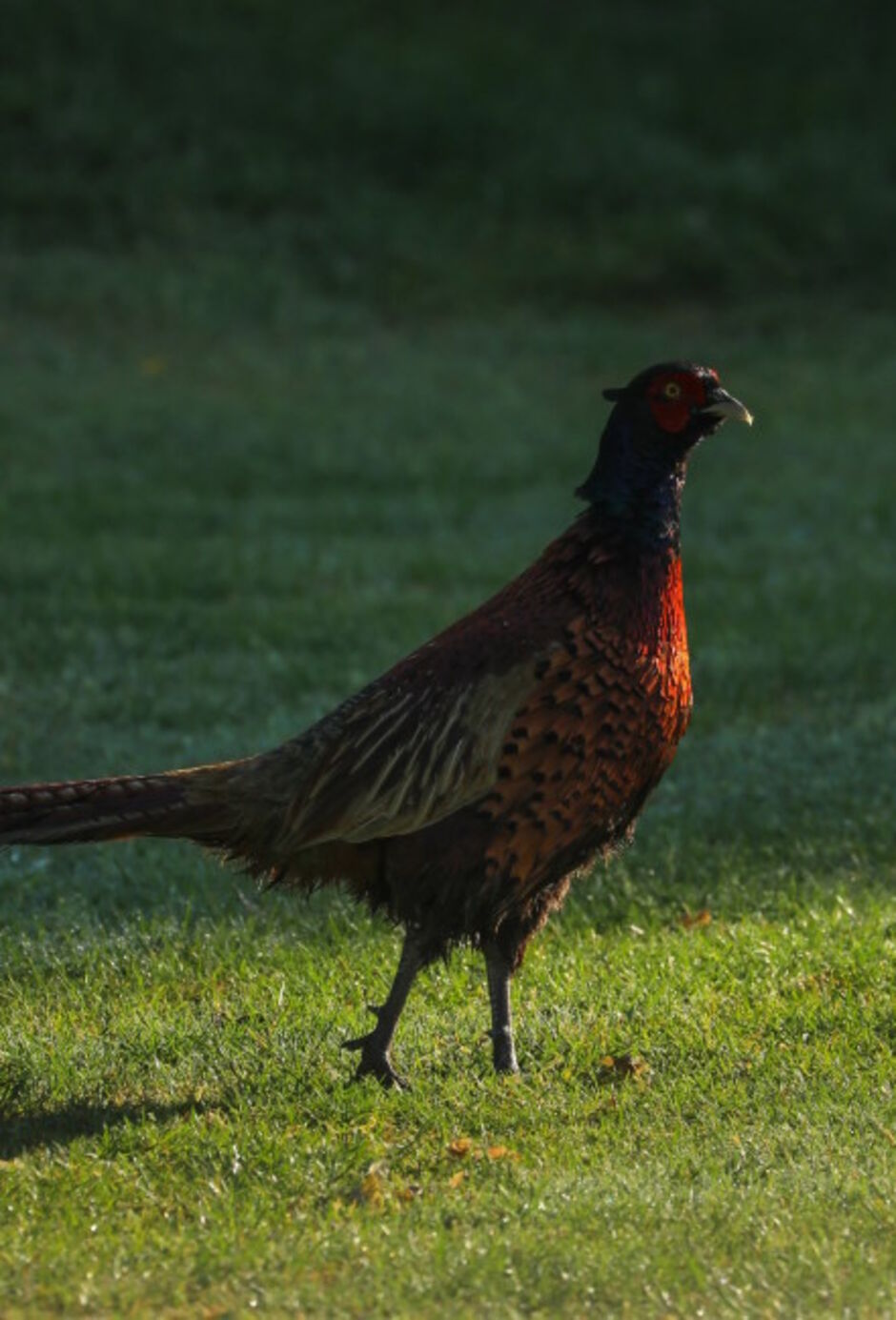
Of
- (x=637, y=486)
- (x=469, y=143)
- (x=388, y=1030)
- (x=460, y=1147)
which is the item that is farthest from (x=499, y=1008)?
(x=469, y=143)

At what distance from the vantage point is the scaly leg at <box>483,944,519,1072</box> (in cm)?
605

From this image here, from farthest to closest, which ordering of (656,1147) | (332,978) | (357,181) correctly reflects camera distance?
(357,181), (332,978), (656,1147)

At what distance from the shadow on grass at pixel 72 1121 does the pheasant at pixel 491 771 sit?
1.67 ft

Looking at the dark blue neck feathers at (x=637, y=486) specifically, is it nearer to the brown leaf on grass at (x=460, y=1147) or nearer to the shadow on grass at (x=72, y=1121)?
the brown leaf on grass at (x=460, y=1147)

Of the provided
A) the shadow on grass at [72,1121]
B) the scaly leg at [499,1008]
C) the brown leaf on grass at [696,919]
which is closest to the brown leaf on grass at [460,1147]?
the scaly leg at [499,1008]

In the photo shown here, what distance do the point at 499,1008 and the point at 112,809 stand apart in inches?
43.6

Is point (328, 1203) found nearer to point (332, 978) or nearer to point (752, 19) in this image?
point (332, 978)

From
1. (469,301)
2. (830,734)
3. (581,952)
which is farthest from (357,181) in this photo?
(581,952)

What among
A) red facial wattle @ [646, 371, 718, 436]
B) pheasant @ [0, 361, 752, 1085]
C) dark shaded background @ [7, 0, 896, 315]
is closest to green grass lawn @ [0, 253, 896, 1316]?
pheasant @ [0, 361, 752, 1085]

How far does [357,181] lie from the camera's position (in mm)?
20969

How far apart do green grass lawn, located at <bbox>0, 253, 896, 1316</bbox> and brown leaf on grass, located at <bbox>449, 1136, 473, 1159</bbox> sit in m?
0.02

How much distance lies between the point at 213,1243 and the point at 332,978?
1953mm

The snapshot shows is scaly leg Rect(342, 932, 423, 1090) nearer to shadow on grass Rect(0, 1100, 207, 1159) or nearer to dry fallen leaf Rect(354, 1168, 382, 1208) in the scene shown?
shadow on grass Rect(0, 1100, 207, 1159)

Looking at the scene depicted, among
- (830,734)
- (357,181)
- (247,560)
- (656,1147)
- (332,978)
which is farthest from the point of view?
(357,181)
